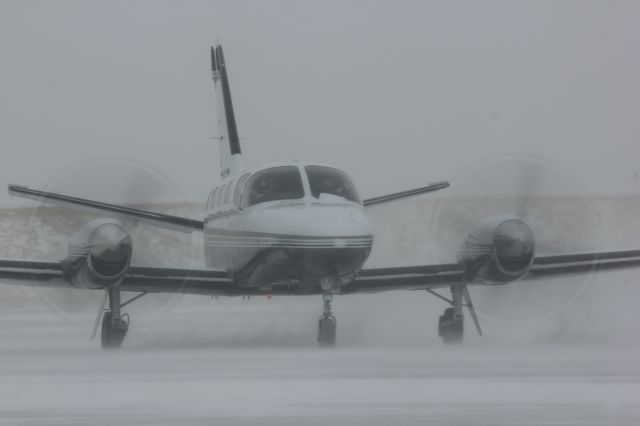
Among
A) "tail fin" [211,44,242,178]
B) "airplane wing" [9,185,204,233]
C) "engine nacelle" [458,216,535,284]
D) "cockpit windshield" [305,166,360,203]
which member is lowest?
"engine nacelle" [458,216,535,284]

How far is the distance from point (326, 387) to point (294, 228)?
18.7 ft

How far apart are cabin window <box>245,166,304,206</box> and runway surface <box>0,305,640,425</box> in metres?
2.40

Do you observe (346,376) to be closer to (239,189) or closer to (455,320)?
(239,189)

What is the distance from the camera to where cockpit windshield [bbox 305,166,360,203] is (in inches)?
705

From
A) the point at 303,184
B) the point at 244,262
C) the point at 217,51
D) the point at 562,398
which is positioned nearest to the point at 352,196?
the point at 303,184

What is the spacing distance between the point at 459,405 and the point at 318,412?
1.27m

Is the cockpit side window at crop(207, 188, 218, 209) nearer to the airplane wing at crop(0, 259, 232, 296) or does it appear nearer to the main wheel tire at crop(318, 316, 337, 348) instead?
the airplane wing at crop(0, 259, 232, 296)

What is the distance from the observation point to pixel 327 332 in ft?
58.4

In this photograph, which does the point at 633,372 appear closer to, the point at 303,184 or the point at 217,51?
the point at 303,184

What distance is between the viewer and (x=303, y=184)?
17906 millimetres

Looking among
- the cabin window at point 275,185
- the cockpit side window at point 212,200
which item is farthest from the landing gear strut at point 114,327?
the cabin window at point 275,185

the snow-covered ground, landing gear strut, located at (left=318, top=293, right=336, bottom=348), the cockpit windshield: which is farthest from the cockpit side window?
landing gear strut, located at (left=318, top=293, right=336, bottom=348)

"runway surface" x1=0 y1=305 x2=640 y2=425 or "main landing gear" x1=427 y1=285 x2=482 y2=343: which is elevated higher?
"main landing gear" x1=427 y1=285 x2=482 y2=343

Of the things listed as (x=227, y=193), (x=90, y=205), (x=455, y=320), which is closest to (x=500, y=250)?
(x=455, y=320)
